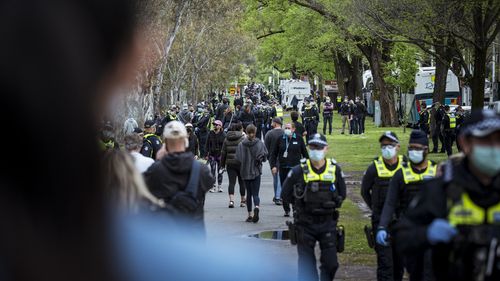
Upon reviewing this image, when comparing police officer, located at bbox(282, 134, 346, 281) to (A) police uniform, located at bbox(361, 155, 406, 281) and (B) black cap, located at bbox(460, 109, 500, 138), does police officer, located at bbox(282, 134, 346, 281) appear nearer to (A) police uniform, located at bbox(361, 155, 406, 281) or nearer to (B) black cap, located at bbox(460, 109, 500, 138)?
(A) police uniform, located at bbox(361, 155, 406, 281)

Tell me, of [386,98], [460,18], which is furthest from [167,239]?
[386,98]

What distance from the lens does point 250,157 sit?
57.5 ft

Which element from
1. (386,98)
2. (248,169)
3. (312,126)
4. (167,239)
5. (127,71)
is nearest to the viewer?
(127,71)

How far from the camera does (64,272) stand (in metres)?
1.20

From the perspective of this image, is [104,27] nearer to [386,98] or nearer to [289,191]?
[289,191]

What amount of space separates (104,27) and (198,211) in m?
6.50

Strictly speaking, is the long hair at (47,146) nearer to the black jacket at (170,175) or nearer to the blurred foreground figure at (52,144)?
the blurred foreground figure at (52,144)

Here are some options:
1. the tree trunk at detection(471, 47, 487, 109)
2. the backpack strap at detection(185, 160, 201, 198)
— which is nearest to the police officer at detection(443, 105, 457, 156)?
the tree trunk at detection(471, 47, 487, 109)

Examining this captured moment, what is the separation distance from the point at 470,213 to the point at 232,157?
14.9 meters

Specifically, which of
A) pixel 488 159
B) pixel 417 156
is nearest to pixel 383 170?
pixel 417 156

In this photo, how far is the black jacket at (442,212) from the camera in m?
3.95

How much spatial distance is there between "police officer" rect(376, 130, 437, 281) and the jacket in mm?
9564

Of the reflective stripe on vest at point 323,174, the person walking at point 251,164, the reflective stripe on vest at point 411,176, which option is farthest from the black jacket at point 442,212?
the person walking at point 251,164

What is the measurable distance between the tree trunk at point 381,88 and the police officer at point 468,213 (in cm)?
4626
